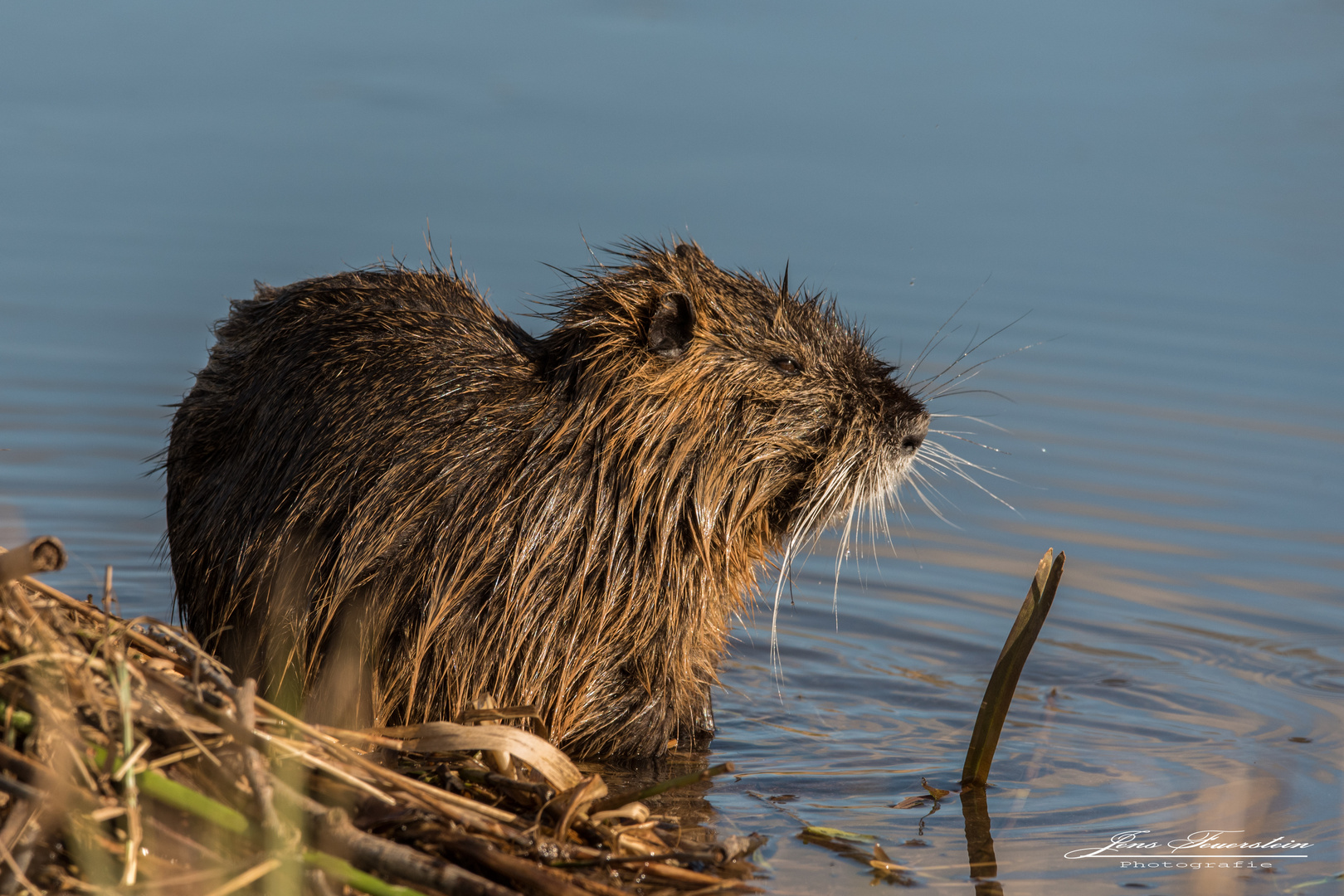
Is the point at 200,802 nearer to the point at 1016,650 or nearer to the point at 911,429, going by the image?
the point at 1016,650

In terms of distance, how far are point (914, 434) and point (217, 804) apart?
6.31ft

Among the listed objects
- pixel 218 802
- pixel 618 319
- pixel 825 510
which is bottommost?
pixel 218 802

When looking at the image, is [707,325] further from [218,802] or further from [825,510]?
[218,802]

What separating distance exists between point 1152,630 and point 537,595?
8.26ft

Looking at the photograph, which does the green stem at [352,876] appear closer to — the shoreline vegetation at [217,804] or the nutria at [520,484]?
the shoreline vegetation at [217,804]

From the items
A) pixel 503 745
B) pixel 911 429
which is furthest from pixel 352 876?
pixel 911 429

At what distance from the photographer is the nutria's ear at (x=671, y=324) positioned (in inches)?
135

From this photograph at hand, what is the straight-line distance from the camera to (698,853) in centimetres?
269

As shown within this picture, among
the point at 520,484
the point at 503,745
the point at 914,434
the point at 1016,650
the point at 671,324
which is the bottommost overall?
the point at 503,745

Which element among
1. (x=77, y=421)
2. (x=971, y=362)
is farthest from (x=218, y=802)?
(x=971, y=362)

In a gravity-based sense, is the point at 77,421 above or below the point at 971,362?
below

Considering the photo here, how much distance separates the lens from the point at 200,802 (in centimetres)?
218

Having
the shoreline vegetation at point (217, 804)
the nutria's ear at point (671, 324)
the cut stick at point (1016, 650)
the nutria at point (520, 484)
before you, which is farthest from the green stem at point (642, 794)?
the nutria's ear at point (671, 324)

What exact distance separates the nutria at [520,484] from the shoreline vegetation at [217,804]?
1.82 feet
